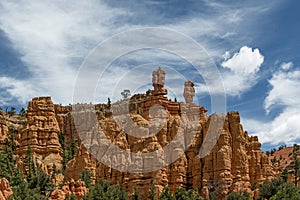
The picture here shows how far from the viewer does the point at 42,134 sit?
94.2m

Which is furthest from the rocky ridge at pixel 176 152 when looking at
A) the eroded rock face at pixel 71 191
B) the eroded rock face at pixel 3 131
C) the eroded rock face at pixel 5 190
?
the eroded rock face at pixel 3 131

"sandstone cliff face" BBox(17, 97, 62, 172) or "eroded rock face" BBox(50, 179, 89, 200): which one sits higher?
"sandstone cliff face" BBox(17, 97, 62, 172)

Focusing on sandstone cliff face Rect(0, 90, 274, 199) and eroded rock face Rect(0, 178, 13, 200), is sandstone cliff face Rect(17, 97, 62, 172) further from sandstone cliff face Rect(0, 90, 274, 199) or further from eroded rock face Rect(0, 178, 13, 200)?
eroded rock face Rect(0, 178, 13, 200)

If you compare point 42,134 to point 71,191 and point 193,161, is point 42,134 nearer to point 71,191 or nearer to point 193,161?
point 193,161

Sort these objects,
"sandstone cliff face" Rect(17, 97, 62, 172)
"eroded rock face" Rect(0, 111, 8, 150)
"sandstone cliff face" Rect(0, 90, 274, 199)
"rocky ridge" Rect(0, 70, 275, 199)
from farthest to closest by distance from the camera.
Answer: "eroded rock face" Rect(0, 111, 8, 150)
"sandstone cliff face" Rect(17, 97, 62, 172)
"rocky ridge" Rect(0, 70, 275, 199)
"sandstone cliff face" Rect(0, 90, 274, 199)

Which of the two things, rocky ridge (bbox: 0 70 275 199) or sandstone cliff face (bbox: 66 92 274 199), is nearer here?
sandstone cliff face (bbox: 66 92 274 199)

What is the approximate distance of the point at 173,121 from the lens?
73938 millimetres

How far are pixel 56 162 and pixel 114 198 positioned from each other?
110ft

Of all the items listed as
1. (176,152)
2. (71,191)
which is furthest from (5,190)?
(176,152)

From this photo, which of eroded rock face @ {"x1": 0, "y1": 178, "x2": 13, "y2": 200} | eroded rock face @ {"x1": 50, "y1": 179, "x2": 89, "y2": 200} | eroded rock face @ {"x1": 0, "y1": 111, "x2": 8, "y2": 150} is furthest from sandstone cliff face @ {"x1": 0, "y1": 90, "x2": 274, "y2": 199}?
eroded rock face @ {"x1": 0, "y1": 111, "x2": 8, "y2": 150}

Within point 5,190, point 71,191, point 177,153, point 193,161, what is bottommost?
point 5,190

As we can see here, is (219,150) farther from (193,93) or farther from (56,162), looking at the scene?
(56,162)

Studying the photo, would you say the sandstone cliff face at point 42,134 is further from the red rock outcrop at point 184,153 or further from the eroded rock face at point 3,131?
the red rock outcrop at point 184,153

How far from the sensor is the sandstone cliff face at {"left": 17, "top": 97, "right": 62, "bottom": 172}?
91188 mm
